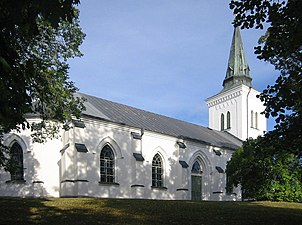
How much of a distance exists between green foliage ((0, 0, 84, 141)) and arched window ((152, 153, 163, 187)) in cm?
1697

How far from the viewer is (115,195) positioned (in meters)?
27.5

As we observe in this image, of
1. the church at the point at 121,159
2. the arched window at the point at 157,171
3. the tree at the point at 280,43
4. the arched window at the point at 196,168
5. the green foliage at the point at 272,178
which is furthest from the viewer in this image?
the arched window at the point at 196,168

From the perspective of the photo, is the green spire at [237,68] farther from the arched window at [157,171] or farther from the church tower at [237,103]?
the arched window at [157,171]

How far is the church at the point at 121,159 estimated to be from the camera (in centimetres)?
2536

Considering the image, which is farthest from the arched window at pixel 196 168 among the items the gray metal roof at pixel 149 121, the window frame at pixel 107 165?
the window frame at pixel 107 165

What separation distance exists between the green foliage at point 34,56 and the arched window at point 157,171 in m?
17.0

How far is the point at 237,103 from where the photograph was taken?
4519cm

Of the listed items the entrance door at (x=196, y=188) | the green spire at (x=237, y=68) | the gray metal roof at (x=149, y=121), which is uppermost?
the green spire at (x=237, y=68)

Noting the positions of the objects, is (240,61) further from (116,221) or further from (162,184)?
(116,221)

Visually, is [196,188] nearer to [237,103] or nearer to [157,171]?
[157,171]

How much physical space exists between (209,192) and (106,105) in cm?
1298

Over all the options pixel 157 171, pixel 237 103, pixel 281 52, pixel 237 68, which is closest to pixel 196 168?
pixel 157 171

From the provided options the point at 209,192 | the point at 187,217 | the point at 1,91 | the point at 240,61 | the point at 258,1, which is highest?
the point at 240,61

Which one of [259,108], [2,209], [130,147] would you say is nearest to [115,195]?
[130,147]
